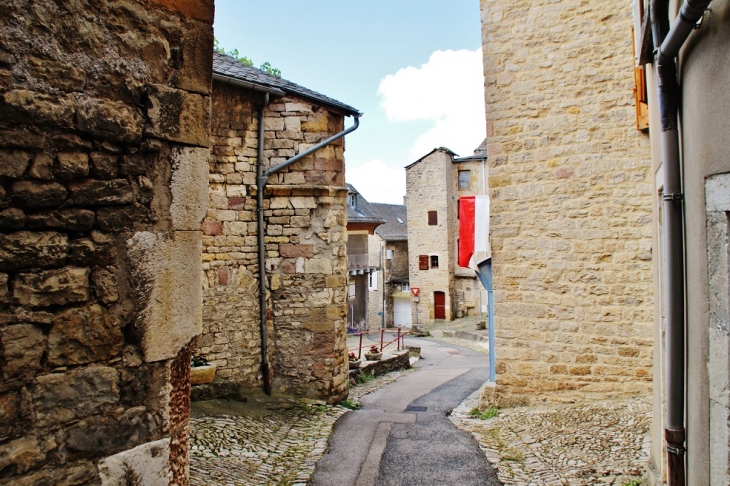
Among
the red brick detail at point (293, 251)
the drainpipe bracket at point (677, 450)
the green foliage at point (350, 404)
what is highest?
the red brick detail at point (293, 251)

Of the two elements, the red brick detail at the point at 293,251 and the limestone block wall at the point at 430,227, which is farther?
the limestone block wall at the point at 430,227

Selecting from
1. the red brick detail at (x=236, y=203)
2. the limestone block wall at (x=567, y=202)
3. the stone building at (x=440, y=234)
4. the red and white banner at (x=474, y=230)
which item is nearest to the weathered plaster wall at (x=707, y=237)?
the limestone block wall at (x=567, y=202)

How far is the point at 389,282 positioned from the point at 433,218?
5.81 meters

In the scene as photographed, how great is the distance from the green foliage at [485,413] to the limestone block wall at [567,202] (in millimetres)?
189

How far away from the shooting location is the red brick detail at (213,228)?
7254 mm

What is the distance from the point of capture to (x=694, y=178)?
104 inches

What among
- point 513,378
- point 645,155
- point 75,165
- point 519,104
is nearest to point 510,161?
point 519,104

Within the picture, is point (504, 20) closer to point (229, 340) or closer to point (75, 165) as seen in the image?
point (229, 340)

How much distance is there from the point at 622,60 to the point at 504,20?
5.13ft

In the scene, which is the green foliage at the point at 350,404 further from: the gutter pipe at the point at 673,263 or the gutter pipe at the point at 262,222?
the gutter pipe at the point at 673,263

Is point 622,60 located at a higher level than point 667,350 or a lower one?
higher

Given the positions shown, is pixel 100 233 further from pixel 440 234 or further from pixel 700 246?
pixel 440 234

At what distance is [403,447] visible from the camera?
5.93 meters

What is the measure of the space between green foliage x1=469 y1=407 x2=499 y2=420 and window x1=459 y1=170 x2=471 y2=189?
25.1 meters
